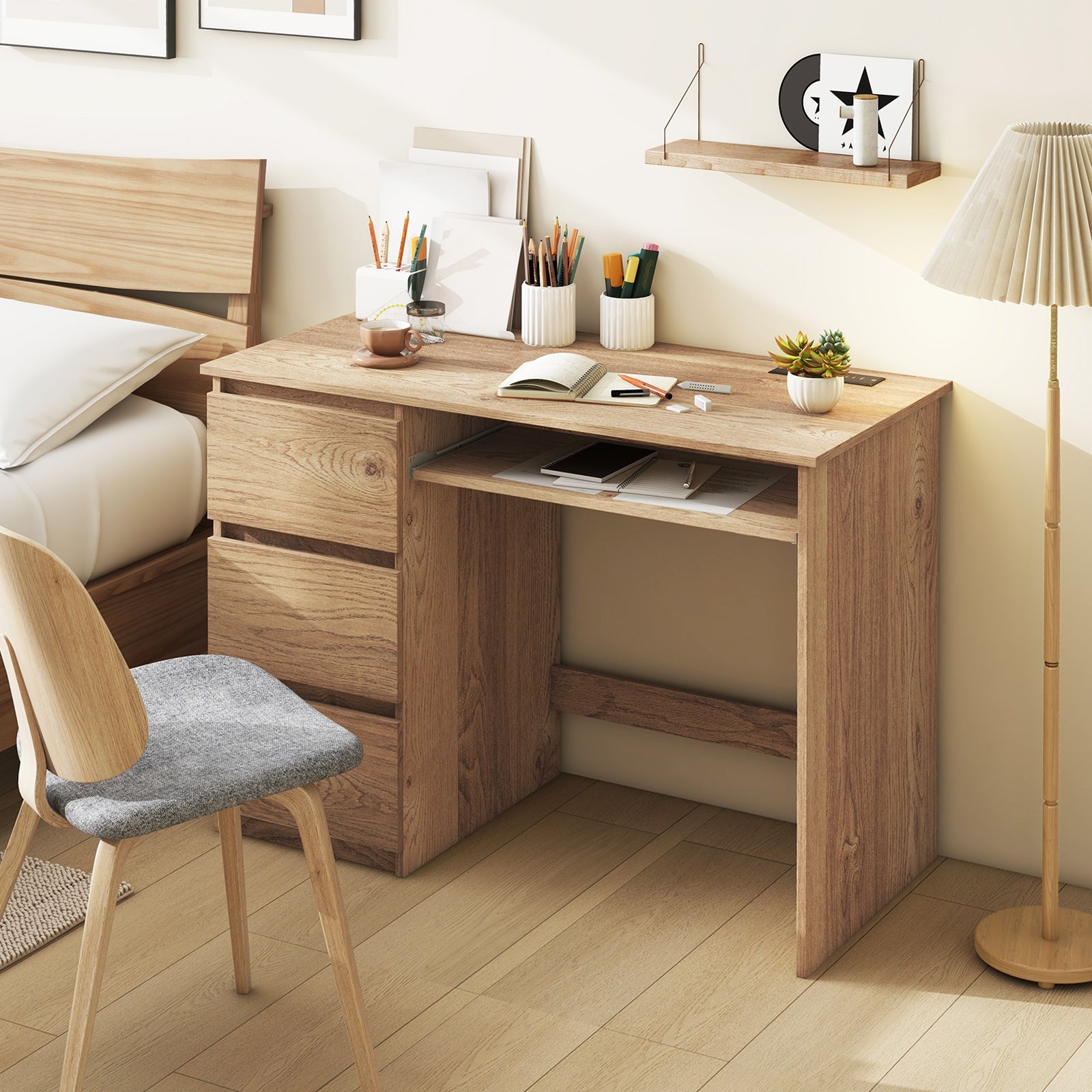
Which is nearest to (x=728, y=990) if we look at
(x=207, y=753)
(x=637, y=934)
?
(x=637, y=934)

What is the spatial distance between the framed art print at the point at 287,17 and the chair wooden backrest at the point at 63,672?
4.77 feet

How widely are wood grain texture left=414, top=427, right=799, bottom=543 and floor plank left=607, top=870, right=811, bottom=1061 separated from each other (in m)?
A: 0.61

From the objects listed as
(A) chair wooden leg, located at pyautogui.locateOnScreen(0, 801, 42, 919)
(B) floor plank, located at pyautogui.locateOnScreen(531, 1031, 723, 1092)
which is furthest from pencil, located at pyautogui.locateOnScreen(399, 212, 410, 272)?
(B) floor plank, located at pyautogui.locateOnScreen(531, 1031, 723, 1092)

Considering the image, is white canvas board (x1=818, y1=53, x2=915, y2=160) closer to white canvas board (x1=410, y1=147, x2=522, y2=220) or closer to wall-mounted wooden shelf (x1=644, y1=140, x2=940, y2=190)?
wall-mounted wooden shelf (x1=644, y1=140, x2=940, y2=190)

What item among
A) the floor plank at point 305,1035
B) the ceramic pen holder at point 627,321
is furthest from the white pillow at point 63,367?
the floor plank at point 305,1035

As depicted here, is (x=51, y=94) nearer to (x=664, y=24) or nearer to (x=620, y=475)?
(x=664, y=24)

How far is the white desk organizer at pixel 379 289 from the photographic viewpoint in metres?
2.78

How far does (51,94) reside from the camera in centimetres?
317

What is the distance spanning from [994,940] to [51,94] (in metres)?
2.34

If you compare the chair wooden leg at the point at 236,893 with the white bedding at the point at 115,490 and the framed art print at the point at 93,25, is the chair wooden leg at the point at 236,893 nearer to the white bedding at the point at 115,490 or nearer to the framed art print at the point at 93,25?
the white bedding at the point at 115,490

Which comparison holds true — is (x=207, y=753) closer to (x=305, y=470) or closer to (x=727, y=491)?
(x=305, y=470)

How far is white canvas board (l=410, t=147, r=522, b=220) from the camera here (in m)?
2.74

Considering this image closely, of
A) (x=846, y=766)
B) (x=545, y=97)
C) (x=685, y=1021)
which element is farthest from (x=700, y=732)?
(x=545, y=97)

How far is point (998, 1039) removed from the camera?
2.19 meters
